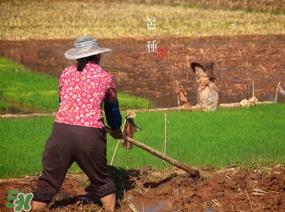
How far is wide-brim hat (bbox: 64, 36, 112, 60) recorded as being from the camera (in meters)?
5.28

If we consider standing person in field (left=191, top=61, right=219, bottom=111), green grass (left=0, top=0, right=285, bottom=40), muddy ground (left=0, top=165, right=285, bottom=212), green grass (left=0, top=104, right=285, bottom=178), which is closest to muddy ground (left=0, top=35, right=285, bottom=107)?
green grass (left=0, top=0, right=285, bottom=40)

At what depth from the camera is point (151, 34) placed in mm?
20938

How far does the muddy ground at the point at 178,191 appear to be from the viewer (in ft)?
19.4

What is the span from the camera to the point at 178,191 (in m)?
6.28

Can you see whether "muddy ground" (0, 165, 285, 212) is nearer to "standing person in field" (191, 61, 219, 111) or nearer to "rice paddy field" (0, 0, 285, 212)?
"rice paddy field" (0, 0, 285, 212)

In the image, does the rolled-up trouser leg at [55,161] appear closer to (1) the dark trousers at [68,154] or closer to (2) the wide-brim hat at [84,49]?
(1) the dark trousers at [68,154]

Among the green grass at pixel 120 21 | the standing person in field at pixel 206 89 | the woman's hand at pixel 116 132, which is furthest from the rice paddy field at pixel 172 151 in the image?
the green grass at pixel 120 21

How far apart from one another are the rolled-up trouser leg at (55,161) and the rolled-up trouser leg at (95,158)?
0.09 m

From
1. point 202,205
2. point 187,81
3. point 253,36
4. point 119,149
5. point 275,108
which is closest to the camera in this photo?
point 202,205

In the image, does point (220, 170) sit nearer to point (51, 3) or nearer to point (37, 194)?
point (37, 194)

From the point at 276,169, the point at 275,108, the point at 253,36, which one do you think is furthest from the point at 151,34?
the point at 276,169

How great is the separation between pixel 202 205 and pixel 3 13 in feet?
64.1

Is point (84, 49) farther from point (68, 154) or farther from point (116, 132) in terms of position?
point (68, 154)

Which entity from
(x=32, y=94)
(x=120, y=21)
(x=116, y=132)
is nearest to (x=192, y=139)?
(x=116, y=132)
